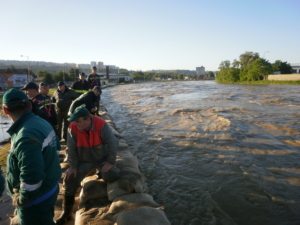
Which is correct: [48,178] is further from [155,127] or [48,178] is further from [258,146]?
[155,127]

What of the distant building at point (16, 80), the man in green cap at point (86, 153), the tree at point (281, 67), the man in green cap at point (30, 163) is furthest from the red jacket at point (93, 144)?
the tree at point (281, 67)

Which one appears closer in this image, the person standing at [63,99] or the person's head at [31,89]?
the person's head at [31,89]

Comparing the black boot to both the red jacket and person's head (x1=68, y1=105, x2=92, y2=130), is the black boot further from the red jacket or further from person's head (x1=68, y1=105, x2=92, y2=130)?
person's head (x1=68, y1=105, x2=92, y2=130)

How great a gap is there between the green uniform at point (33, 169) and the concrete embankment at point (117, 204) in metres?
1.25

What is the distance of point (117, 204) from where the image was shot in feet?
15.9

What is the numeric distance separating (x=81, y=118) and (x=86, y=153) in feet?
2.48

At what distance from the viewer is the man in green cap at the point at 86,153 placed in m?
4.89

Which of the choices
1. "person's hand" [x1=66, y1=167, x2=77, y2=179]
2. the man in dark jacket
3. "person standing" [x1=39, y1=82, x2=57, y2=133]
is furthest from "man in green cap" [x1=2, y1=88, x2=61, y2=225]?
the man in dark jacket

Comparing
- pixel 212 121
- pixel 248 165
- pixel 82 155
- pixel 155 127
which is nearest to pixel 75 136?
pixel 82 155

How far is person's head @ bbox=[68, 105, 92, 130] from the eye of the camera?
4.49 meters

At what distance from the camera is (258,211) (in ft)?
19.3

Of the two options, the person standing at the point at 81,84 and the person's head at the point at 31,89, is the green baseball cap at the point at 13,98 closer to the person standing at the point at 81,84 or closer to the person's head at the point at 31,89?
the person's head at the point at 31,89

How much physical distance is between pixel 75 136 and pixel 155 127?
9789 mm

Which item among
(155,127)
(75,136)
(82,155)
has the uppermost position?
(75,136)
